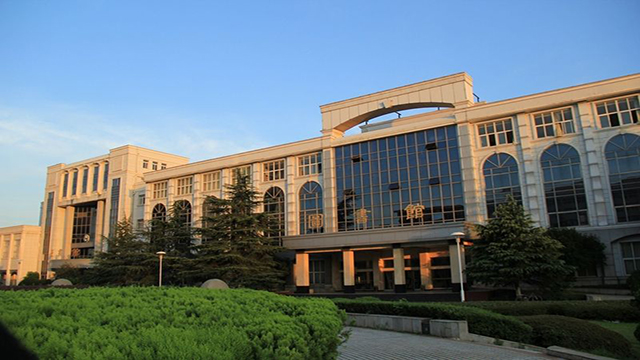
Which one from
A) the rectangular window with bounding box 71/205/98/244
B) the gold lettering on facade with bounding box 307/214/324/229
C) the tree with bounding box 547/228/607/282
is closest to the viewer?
the tree with bounding box 547/228/607/282

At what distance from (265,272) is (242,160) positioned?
15834 millimetres

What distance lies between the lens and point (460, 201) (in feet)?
116

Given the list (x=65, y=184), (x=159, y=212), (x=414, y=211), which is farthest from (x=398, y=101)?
(x=65, y=184)

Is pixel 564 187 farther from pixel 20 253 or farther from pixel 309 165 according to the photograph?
pixel 20 253

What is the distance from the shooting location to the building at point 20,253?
65.6 m

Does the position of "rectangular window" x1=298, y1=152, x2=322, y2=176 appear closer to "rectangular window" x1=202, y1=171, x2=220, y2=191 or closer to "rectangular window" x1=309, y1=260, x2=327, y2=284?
"rectangular window" x1=309, y1=260, x2=327, y2=284

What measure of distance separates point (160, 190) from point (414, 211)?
97.6ft

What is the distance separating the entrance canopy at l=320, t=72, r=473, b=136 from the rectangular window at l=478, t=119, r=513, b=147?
93.2 inches

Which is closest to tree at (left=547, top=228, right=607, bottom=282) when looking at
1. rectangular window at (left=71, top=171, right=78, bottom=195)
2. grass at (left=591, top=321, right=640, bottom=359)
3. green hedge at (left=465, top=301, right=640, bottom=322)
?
green hedge at (left=465, top=301, right=640, bottom=322)

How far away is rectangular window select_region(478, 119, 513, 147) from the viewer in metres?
35.3

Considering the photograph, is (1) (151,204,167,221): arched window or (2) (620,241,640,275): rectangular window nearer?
(2) (620,241,640,275): rectangular window

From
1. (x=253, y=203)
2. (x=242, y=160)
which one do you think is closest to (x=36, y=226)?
(x=242, y=160)

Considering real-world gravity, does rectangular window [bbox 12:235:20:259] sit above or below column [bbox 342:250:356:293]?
above

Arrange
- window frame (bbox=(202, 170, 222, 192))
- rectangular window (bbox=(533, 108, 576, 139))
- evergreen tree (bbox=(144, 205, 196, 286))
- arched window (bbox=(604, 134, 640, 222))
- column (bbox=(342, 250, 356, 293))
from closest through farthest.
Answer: arched window (bbox=(604, 134, 640, 222)) < rectangular window (bbox=(533, 108, 576, 139)) < column (bbox=(342, 250, 356, 293)) < evergreen tree (bbox=(144, 205, 196, 286)) < window frame (bbox=(202, 170, 222, 192))
